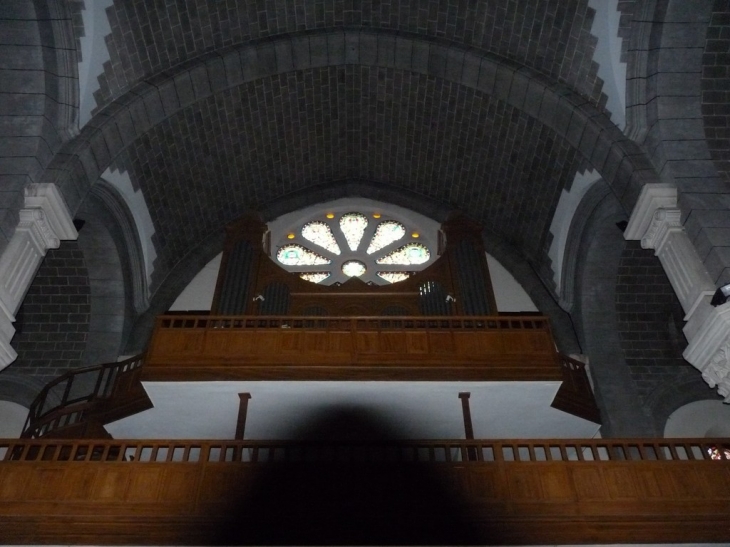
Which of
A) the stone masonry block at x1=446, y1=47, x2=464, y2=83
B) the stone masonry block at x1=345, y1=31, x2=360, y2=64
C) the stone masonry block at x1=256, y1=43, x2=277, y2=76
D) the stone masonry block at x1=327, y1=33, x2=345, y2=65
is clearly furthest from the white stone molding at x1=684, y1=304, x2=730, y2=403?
the stone masonry block at x1=256, y1=43, x2=277, y2=76

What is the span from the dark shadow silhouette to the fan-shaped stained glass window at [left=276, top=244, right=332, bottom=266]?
6.92 meters

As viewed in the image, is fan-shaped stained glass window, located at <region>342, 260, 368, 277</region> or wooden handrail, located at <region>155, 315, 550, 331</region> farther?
fan-shaped stained glass window, located at <region>342, 260, 368, 277</region>

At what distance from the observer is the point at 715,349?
25.6 feet

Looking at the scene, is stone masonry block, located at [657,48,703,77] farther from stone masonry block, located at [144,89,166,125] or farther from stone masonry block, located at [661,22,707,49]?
stone masonry block, located at [144,89,166,125]

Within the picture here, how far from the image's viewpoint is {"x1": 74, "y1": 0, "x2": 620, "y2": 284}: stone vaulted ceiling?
1098 cm

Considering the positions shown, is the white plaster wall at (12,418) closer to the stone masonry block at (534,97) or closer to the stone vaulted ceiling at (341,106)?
the stone vaulted ceiling at (341,106)

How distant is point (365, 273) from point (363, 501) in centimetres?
708

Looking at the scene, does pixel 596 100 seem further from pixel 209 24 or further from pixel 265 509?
pixel 265 509

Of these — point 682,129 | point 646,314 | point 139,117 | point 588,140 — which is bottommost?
point 646,314

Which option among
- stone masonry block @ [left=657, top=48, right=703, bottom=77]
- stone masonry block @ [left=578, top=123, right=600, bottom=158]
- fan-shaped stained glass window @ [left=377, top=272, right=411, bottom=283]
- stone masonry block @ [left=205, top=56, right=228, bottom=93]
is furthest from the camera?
fan-shaped stained glass window @ [left=377, top=272, right=411, bottom=283]

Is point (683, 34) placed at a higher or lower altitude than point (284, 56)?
lower

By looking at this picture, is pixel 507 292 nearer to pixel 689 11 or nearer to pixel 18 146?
pixel 689 11

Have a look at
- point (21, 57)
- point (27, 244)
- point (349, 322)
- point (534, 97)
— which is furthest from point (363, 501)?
point (21, 57)

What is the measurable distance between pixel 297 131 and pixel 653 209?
707cm
